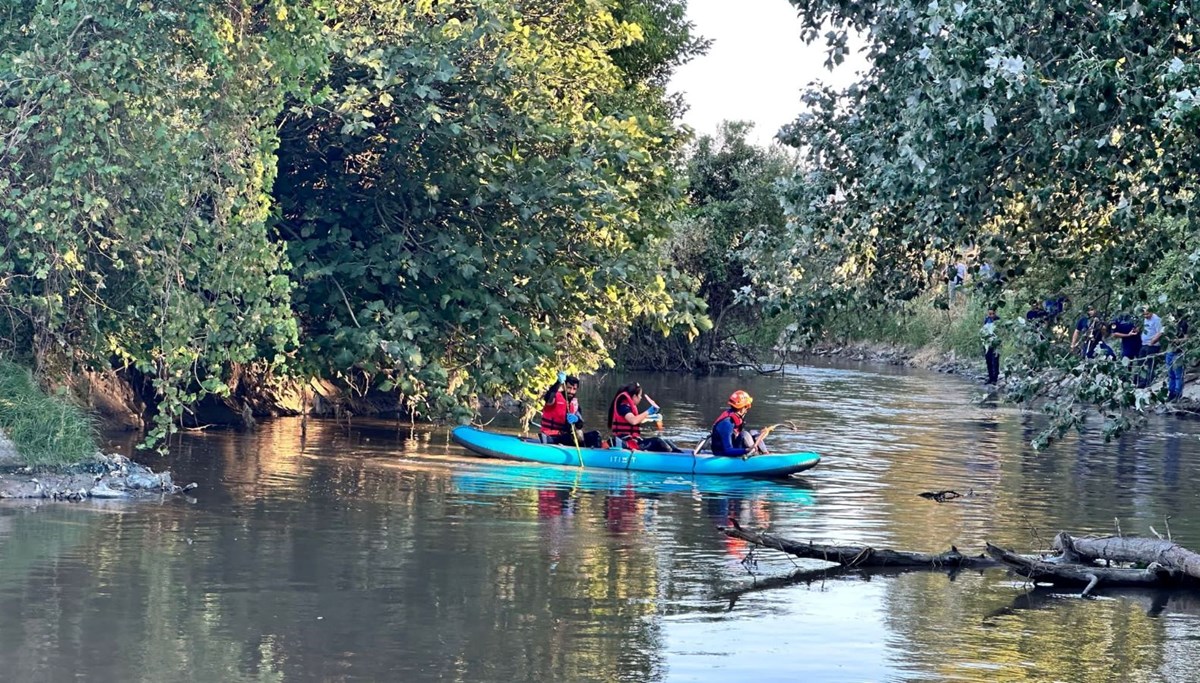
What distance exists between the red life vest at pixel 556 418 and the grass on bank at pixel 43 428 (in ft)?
21.5

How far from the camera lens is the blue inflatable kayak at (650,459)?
2045 cm

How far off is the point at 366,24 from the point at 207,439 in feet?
19.5

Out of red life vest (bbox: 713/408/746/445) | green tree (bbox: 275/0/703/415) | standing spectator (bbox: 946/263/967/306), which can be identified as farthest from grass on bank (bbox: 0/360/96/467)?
standing spectator (bbox: 946/263/967/306)

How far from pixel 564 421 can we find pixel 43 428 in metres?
7.25

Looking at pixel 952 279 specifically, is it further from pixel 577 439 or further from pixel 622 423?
pixel 577 439

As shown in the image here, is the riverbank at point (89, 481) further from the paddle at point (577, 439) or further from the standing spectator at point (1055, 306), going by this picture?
the standing spectator at point (1055, 306)

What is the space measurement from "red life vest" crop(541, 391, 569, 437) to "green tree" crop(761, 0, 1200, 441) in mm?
9999

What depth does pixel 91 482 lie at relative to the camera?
16.7 metres

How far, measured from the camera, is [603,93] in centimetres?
2553

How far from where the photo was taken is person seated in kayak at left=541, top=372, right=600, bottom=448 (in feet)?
72.3

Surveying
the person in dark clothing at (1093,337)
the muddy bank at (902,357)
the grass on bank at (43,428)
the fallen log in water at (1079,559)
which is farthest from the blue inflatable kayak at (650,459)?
the muddy bank at (902,357)

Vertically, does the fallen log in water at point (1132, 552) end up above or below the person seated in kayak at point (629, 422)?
below

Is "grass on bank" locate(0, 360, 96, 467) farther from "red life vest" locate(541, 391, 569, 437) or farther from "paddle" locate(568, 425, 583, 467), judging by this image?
"red life vest" locate(541, 391, 569, 437)

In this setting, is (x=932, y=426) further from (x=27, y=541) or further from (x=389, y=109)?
(x=27, y=541)
